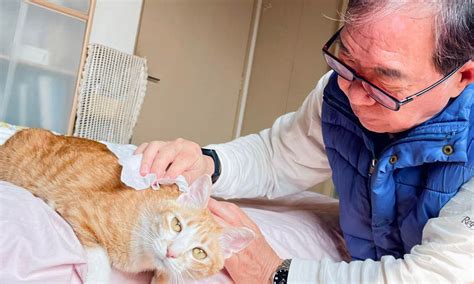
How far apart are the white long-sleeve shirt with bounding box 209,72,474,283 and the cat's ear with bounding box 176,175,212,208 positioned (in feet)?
0.70

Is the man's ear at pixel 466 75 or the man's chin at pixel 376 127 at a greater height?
the man's ear at pixel 466 75

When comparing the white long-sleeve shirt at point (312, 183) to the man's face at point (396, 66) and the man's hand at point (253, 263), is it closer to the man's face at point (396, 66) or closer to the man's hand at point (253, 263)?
the man's hand at point (253, 263)

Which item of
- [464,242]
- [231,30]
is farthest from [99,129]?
[464,242]

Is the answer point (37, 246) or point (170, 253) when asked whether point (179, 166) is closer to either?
point (170, 253)

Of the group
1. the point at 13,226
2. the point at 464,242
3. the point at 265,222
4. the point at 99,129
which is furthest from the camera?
the point at 99,129

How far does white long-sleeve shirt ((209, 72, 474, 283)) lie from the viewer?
2.41 feet

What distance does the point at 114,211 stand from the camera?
2.64 feet

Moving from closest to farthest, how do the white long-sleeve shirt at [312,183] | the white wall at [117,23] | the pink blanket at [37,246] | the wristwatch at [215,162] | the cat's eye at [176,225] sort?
the pink blanket at [37,246], the white long-sleeve shirt at [312,183], the cat's eye at [176,225], the wristwatch at [215,162], the white wall at [117,23]

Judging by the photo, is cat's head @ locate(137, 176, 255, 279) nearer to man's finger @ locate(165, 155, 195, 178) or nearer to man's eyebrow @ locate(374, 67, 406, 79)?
man's finger @ locate(165, 155, 195, 178)

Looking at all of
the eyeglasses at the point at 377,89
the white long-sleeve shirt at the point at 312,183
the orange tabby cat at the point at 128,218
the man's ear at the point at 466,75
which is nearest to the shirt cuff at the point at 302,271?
the white long-sleeve shirt at the point at 312,183

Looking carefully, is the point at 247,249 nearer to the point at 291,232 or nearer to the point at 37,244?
the point at 291,232

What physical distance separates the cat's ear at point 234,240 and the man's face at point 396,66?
33 centimetres

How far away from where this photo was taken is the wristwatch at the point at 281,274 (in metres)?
0.83

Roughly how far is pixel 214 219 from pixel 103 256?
0.24 metres
